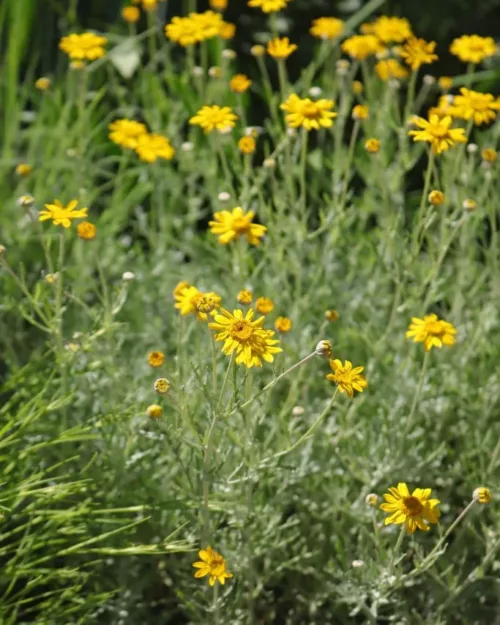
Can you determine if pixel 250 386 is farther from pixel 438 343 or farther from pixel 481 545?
pixel 481 545

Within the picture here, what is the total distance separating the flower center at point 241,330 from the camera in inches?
59.0

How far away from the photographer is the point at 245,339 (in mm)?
1499

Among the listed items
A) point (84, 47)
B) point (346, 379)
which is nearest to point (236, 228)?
point (346, 379)

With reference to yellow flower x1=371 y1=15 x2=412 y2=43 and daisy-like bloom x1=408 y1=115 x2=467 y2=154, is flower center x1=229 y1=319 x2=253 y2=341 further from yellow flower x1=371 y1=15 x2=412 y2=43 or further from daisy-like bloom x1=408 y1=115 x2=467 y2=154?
yellow flower x1=371 y1=15 x2=412 y2=43

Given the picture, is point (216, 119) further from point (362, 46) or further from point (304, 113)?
point (362, 46)

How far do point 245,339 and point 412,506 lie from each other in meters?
0.37

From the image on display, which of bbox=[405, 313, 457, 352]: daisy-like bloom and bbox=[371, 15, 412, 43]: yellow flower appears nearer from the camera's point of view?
bbox=[405, 313, 457, 352]: daisy-like bloom

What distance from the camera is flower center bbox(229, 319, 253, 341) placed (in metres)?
1.50

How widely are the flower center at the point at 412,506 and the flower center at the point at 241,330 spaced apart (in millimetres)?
364

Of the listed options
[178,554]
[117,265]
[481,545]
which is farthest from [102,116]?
[481,545]

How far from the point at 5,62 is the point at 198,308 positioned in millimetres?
2037

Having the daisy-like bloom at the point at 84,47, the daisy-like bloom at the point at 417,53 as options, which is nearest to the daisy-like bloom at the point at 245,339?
the daisy-like bloom at the point at 417,53

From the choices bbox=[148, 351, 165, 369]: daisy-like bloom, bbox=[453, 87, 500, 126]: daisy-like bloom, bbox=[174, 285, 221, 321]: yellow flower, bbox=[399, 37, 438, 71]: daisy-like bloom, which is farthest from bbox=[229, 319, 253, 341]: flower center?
bbox=[399, 37, 438, 71]: daisy-like bloom

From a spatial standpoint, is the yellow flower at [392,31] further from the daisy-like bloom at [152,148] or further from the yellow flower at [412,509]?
the yellow flower at [412,509]
